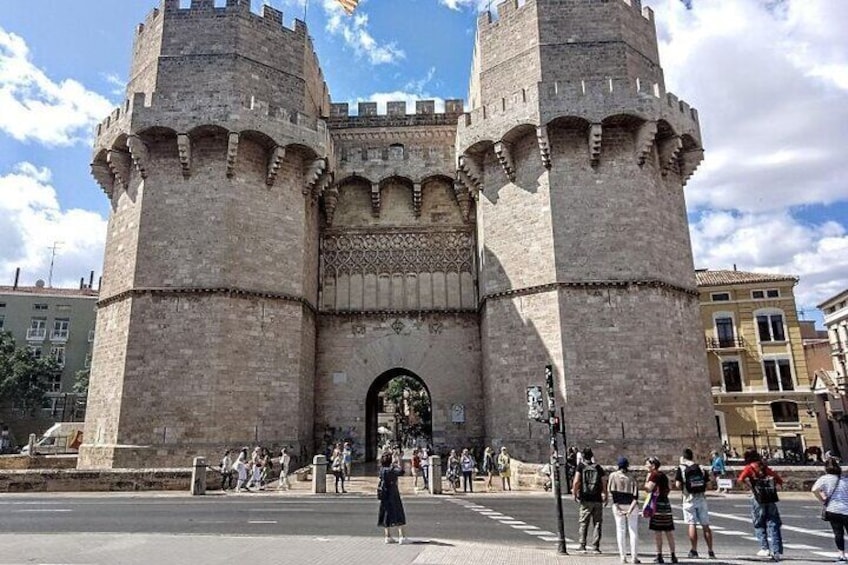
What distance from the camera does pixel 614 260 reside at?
805 inches

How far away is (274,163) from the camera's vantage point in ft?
73.2

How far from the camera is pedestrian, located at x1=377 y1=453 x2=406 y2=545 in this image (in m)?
9.26

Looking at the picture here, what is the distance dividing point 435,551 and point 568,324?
41.8 ft

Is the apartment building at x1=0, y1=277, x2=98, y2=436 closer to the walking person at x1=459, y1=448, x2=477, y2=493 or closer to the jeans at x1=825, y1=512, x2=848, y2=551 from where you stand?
the walking person at x1=459, y1=448, x2=477, y2=493

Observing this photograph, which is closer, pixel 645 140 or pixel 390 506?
pixel 390 506

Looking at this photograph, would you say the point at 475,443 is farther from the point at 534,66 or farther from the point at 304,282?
the point at 534,66

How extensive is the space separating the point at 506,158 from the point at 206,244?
12.0 metres

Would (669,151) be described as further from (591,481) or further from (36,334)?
(36,334)

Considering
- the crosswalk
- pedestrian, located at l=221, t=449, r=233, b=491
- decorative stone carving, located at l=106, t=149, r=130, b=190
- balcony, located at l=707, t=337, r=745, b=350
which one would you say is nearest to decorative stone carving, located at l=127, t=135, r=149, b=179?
decorative stone carving, located at l=106, t=149, r=130, b=190

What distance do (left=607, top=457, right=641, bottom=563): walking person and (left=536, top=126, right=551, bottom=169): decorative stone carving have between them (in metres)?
14.7

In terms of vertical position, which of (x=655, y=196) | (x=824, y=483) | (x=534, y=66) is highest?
(x=534, y=66)

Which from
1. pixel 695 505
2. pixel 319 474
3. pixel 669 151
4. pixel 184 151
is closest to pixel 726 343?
pixel 669 151

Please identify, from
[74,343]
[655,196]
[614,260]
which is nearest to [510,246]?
[614,260]

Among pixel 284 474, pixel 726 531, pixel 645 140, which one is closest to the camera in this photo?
pixel 726 531
